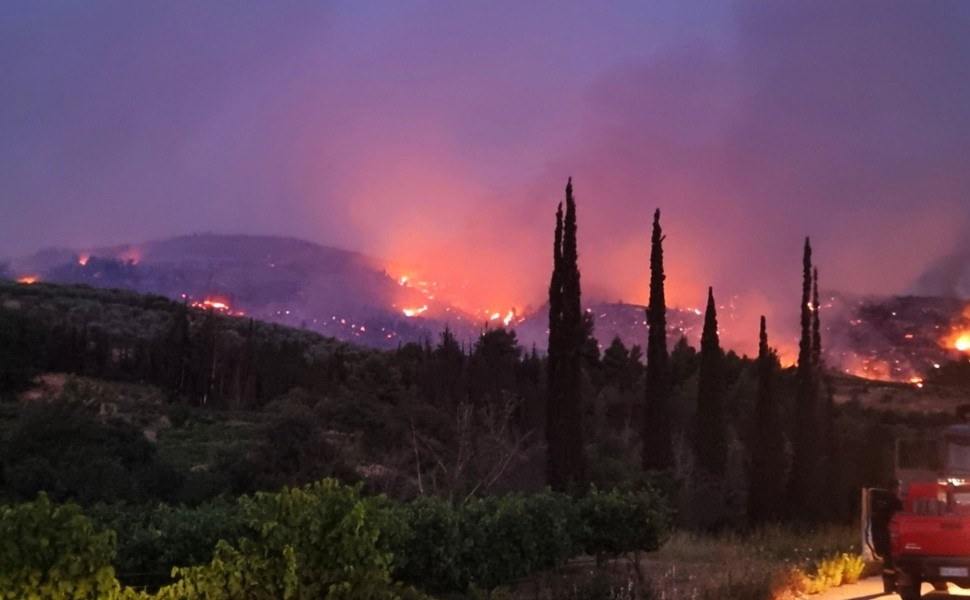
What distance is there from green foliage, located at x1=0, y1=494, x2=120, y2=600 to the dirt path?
12235mm

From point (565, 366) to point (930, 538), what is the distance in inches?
609

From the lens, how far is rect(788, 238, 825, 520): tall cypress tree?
35.6m

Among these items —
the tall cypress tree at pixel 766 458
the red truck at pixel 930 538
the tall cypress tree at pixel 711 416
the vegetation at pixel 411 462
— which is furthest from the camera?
the tall cypress tree at pixel 711 416

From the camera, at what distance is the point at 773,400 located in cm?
3784

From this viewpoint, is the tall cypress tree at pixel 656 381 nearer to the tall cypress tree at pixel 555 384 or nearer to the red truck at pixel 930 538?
the tall cypress tree at pixel 555 384

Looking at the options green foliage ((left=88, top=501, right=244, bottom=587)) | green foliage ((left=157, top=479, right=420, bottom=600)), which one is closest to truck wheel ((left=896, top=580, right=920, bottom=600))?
green foliage ((left=157, top=479, right=420, bottom=600))

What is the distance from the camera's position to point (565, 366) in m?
28.2

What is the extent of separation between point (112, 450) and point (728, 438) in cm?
2688

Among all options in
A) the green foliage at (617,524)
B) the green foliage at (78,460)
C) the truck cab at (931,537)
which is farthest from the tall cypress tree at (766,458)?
the green foliage at (78,460)

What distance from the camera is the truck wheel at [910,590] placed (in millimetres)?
13675

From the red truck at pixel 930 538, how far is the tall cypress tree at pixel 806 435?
2174cm

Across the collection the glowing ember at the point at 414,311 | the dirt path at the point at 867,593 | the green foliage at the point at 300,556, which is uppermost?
the glowing ember at the point at 414,311

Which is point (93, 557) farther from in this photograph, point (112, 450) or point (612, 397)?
point (612, 397)

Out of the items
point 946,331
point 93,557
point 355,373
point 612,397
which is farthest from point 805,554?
point 946,331
